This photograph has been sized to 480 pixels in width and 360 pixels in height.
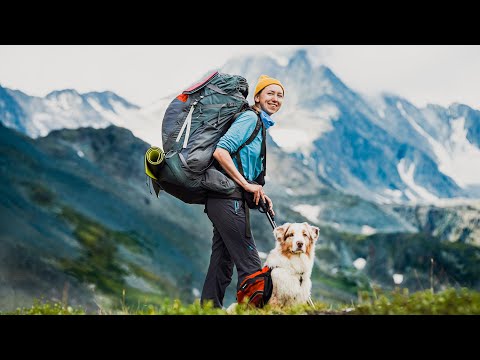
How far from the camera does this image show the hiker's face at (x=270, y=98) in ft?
26.2

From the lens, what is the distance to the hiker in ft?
24.9

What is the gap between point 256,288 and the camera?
25.5 feet

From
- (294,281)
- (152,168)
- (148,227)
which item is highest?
(148,227)

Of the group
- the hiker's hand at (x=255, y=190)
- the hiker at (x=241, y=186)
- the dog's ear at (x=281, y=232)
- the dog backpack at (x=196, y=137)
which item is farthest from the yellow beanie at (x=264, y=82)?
the dog's ear at (x=281, y=232)

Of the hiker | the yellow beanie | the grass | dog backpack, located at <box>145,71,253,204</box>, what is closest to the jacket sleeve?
the hiker

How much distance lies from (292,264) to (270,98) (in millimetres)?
2039

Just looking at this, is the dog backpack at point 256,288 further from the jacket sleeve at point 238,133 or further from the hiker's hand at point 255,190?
the jacket sleeve at point 238,133

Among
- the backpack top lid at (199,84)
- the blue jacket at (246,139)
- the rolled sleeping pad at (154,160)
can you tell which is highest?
the backpack top lid at (199,84)

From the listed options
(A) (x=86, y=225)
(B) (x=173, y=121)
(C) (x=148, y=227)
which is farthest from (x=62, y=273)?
(B) (x=173, y=121)

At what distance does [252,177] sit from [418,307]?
272cm

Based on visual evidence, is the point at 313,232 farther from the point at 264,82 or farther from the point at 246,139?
→ the point at 264,82

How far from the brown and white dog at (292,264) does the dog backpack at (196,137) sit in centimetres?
91

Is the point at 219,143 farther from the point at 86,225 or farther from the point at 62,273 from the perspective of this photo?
the point at 86,225
